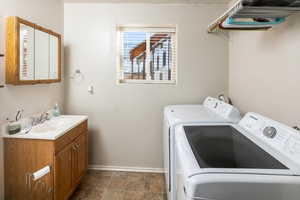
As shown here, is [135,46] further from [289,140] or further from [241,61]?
[289,140]

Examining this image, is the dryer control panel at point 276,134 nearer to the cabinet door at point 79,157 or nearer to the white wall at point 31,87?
the cabinet door at point 79,157

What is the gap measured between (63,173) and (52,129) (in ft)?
1.53

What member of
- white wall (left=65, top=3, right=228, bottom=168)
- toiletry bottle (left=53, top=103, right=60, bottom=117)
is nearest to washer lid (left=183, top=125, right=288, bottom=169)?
white wall (left=65, top=3, right=228, bottom=168)

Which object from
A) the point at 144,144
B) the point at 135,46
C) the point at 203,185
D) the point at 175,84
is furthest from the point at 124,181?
the point at 203,185

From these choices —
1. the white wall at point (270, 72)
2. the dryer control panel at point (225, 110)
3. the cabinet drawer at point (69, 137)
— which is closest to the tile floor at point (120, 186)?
the cabinet drawer at point (69, 137)

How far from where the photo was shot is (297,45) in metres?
1.40

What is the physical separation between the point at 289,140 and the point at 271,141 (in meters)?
0.13

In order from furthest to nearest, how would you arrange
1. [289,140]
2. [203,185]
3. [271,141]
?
[271,141], [289,140], [203,185]

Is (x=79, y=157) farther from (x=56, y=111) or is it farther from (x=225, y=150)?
(x=225, y=150)

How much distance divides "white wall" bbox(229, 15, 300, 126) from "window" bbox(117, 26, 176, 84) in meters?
0.90

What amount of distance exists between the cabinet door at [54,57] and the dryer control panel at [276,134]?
7.20 feet

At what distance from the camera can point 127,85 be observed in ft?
9.45

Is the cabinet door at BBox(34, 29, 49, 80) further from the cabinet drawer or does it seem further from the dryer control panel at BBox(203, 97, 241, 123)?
the dryer control panel at BBox(203, 97, 241, 123)

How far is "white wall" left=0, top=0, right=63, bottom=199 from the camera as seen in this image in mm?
1783
